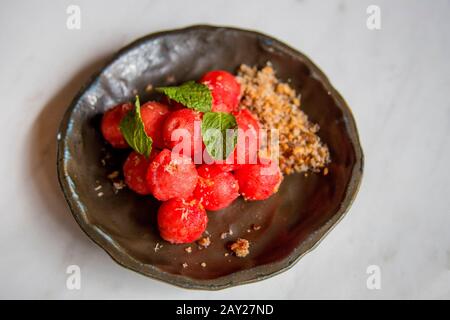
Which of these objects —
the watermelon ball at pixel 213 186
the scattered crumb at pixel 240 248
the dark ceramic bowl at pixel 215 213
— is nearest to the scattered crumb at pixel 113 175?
the dark ceramic bowl at pixel 215 213


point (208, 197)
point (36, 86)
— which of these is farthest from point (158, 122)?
point (36, 86)

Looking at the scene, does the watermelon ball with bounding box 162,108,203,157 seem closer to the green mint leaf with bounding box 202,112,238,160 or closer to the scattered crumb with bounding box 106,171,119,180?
the green mint leaf with bounding box 202,112,238,160

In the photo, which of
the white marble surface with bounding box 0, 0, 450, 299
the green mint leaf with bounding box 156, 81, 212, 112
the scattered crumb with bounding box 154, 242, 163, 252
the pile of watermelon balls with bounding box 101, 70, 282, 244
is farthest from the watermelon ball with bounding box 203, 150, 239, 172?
the white marble surface with bounding box 0, 0, 450, 299

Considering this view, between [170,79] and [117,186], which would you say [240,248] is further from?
[170,79]

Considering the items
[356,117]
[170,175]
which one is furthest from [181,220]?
[356,117]

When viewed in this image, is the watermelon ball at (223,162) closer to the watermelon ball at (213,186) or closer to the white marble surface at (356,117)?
the watermelon ball at (213,186)
